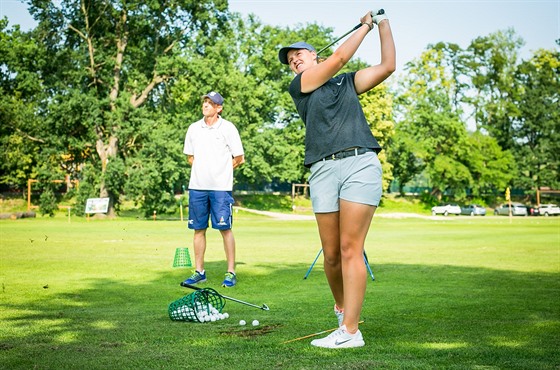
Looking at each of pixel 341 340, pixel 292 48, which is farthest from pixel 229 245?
pixel 341 340

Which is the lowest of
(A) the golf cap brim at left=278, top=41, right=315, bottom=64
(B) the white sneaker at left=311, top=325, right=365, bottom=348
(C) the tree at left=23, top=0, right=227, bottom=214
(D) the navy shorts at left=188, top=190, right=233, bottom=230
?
(B) the white sneaker at left=311, top=325, right=365, bottom=348

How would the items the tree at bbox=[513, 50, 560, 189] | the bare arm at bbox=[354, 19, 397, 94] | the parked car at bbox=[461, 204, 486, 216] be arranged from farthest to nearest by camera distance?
the tree at bbox=[513, 50, 560, 189] < the parked car at bbox=[461, 204, 486, 216] < the bare arm at bbox=[354, 19, 397, 94]

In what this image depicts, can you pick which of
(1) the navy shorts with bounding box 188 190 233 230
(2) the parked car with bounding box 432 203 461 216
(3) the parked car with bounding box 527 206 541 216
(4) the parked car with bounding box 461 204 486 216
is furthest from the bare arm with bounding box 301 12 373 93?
(3) the parked car with bounding box 527 206 541 216

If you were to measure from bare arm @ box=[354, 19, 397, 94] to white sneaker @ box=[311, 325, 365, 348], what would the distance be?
6.29 feet

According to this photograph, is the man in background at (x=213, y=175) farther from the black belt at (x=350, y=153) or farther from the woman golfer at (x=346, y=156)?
the black belt at (x=350, y=153)

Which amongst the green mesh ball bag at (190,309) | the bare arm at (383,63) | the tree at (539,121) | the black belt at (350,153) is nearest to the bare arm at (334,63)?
the bare arm at (383,63)

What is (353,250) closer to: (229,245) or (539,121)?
(229,245)

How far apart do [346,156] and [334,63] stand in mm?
736

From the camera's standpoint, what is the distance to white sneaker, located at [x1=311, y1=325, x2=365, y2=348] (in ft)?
18.0

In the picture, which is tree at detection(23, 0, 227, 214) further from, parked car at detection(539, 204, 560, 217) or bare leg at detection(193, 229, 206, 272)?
parked car at detection(539, 204, 560, 217)

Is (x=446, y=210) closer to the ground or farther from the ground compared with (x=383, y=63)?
closer to the ground

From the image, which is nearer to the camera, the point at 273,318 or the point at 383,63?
the point at 383,63

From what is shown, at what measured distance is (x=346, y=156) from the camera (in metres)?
5.77

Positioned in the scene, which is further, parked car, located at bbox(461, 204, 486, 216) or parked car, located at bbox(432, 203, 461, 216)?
parked car, located at bbox(461, 204, 486, 216)
